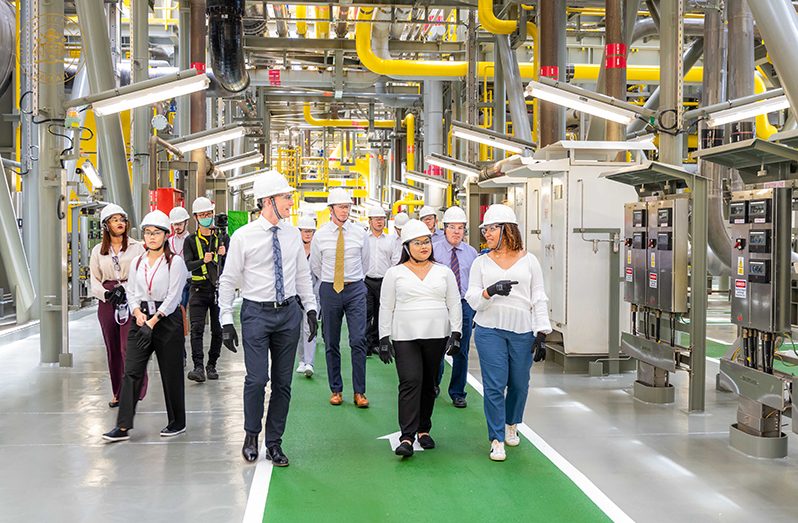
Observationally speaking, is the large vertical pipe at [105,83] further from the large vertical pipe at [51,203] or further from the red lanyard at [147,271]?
the red lanyard at [147,271]

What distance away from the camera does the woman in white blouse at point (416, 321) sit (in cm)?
551

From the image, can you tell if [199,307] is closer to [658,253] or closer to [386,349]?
[386,349]

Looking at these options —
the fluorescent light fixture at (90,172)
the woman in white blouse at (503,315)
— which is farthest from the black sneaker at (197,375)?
the fluorescent light fixture at (90,172)

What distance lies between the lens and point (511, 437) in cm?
591

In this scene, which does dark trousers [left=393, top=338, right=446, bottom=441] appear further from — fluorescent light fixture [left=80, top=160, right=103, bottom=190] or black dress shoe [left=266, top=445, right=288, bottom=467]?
fluorescent light fixture [left=80, top=160, right=103, bottom=190]

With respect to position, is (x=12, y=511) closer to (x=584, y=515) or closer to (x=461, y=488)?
(x=461, y=488)

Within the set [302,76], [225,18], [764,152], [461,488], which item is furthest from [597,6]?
[461,488]

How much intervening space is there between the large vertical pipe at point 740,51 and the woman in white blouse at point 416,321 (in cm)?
785

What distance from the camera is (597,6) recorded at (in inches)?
566

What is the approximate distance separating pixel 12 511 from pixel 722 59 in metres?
11.7

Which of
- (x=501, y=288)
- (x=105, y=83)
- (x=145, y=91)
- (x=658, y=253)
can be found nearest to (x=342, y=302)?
(x=501, y=288)

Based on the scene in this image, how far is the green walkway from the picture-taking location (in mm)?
4516

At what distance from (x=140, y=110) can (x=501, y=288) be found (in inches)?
346

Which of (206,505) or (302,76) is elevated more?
(302,76)
